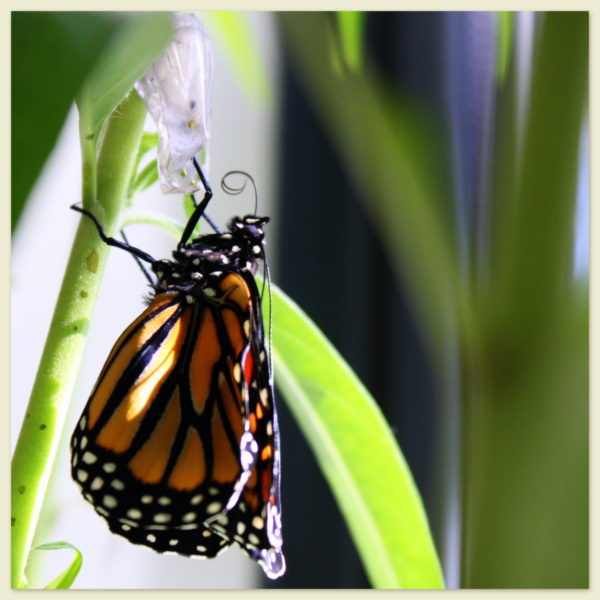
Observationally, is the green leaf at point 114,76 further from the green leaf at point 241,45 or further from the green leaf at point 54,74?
the green leaf at point 241,45

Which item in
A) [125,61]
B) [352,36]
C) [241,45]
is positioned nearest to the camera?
[125,61]

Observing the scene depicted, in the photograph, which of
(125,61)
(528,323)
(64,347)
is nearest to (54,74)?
(125,61)

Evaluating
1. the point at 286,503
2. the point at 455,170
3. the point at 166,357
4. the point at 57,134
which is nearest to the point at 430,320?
the point at 455,170

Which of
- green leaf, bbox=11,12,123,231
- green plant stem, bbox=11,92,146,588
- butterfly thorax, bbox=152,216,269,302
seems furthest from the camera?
butterfly thorax, bbox=152,216,269,302

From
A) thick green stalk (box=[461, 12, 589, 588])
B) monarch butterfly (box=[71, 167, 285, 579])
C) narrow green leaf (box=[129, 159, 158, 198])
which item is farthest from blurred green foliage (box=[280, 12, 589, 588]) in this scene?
narrow green leaf (box=[129, 159, 158, 198])

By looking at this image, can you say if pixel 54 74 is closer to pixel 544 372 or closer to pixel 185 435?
pixel 185 435

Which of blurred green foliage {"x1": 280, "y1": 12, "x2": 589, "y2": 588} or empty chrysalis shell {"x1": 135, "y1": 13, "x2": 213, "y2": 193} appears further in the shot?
blurred green foliage {"x1": 280, "y1": 12, "x2": 589, "y2": 588}

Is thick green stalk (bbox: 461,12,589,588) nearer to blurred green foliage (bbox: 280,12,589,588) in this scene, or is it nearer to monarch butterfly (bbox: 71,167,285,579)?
blurred green foliage (bbox: 280,12,589,588)
